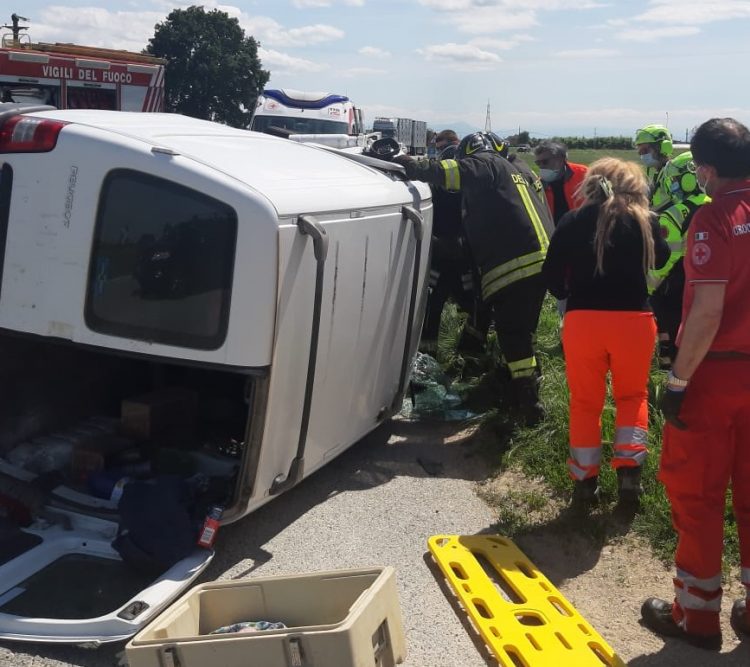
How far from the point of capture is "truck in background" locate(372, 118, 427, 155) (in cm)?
2988

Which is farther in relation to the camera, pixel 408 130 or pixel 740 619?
pixel 408 130

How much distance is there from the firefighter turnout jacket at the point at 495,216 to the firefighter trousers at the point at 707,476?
2.39 metres

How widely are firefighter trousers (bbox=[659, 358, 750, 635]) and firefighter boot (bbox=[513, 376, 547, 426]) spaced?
7.37ft

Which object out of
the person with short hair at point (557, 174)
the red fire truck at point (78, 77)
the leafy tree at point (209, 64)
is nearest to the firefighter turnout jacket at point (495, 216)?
the person with short hair at point (557, 174)

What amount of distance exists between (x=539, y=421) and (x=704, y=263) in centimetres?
268

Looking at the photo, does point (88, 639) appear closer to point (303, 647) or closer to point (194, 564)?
point (194, 564)

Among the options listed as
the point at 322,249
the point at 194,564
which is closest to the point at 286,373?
the point at 322,249

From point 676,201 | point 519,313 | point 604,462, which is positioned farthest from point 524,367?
point 676,201

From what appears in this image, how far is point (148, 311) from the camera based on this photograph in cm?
405

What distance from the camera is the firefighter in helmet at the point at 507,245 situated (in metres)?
5.90

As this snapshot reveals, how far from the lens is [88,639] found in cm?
346

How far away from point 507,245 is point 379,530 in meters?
2.15

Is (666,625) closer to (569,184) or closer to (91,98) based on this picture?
(569,184)

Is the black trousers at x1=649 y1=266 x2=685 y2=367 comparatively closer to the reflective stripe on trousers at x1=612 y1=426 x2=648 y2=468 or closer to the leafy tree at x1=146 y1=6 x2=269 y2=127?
the reflective stripe on trousers at x1=612 y1=426 x2=648 y2=468
